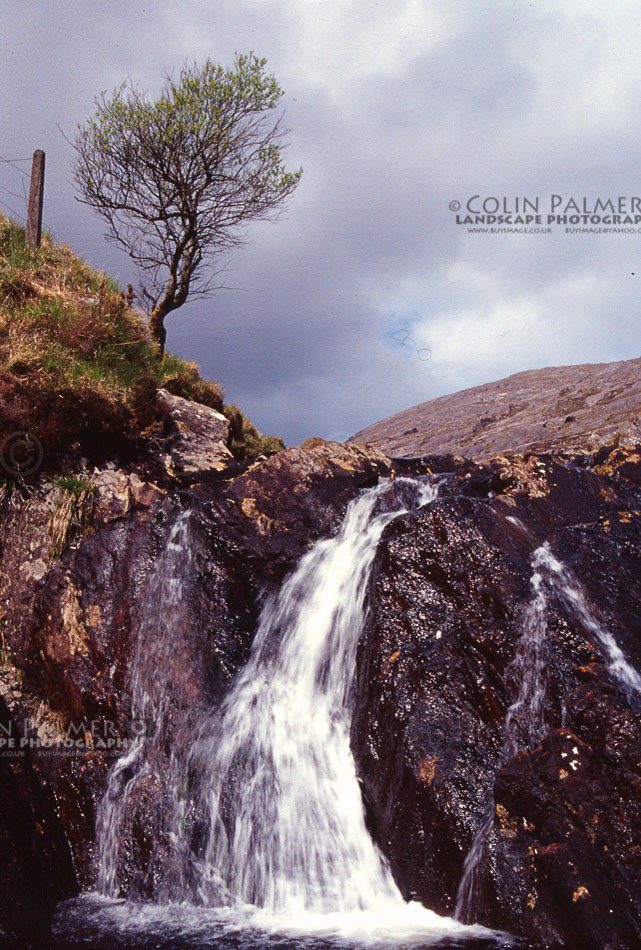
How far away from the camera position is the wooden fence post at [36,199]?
1175 centimetres

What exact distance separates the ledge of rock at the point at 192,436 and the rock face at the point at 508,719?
462 cm

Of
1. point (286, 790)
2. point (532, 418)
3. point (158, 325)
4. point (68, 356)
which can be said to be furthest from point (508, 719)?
point (532, 418)

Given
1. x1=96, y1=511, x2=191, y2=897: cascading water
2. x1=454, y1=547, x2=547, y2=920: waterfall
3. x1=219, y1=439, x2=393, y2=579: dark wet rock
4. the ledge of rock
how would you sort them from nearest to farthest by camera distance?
1. x1=454, y1=547, x2=547, y2=920: waterfall
2. x1=96, y1=511, x2=191, y2=897: cascading water
3. x1=219, y1=439, x2=393, y2=579: dark wet rock
4. the ledge of rock

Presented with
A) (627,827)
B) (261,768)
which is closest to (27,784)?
(261,768)

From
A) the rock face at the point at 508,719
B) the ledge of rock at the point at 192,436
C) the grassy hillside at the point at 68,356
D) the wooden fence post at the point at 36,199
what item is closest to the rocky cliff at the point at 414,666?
the rock face at the point at 508,719

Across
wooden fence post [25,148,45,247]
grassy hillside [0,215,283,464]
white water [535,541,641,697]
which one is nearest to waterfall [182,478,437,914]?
white water [535,541,641,697]

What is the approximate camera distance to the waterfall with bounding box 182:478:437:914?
4.93 meters

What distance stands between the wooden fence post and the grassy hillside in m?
0.26

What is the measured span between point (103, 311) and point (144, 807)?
821 cm

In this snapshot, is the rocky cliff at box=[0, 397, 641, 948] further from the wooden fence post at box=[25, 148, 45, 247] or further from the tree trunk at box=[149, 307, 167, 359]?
the tree trunk at box=[149, 307, 167, 359]

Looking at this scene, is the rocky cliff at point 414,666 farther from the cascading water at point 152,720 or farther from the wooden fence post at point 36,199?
the wooden fence post at point 36,199

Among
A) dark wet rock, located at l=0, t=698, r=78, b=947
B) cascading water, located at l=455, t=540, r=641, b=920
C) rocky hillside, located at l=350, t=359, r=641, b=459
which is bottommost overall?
dark wet rock, located at l=0, t=698, r=78, b=947

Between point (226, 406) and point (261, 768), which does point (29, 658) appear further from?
point (226, 406)

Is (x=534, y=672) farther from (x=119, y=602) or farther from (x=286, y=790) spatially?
(x=119, y=602)
